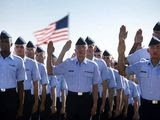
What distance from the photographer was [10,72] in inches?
372

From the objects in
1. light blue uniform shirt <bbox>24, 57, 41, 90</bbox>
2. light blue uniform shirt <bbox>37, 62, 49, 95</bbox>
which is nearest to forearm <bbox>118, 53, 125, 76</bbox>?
light blue uniform shirt <bbox>24, 57, 41, 90</bbox>

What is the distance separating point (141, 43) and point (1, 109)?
3.07m

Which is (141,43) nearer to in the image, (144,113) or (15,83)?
(144,113)

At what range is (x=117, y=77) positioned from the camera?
552 inches

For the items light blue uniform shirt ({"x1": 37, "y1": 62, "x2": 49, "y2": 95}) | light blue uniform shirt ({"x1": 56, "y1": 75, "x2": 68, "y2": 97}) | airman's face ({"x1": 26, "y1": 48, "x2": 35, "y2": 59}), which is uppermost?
airman's face ({"x1": 26, "y1": 48, "x2": 35, "y2": 59})

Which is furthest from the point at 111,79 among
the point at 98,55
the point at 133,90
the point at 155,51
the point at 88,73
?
the point at 155,51

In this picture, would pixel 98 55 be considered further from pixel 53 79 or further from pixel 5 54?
pixel 5 54

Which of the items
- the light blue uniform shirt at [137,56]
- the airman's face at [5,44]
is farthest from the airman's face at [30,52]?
the light blue uniform shirt at [137,56]

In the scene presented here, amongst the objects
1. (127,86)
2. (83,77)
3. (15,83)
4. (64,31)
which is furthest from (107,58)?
(64,31)

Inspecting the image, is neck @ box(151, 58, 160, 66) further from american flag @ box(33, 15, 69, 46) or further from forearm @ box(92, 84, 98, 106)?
american flag @ box(33, 15, 69, 46)

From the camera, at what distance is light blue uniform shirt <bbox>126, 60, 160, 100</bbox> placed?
8.77 m

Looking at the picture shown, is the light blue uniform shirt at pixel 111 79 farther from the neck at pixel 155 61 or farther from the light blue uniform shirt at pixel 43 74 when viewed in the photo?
the neck at pixel 155 61

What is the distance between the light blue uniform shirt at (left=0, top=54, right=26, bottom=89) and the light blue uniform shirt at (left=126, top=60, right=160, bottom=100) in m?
2.14

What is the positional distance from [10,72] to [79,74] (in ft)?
Result: 5.59
